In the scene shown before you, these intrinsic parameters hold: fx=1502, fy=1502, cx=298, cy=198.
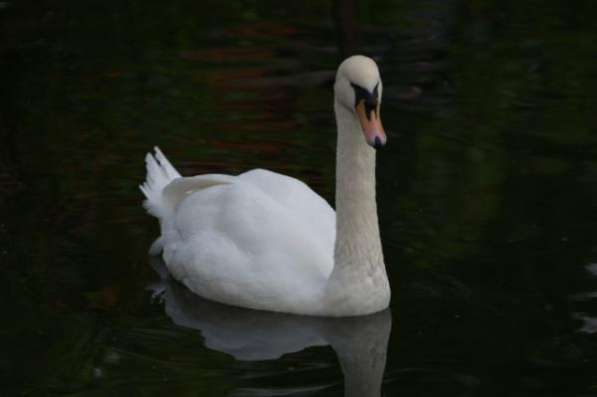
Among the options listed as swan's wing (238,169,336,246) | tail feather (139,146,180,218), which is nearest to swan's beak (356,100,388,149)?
swan's wing (238,169,336,246)

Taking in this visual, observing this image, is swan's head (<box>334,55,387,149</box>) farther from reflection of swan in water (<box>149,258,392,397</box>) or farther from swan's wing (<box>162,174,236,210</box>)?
swan's wing (<box>162,174,236,210</box>)

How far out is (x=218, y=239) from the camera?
27.3ft

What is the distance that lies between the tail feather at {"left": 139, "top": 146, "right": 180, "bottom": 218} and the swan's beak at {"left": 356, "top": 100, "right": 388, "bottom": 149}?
204 cm

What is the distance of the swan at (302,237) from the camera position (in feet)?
25.2

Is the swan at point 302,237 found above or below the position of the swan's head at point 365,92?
below

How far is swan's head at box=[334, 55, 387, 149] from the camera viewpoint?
7.40 meters

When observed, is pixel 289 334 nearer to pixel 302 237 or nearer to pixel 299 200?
pixel 302 237

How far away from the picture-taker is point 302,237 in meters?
8.13

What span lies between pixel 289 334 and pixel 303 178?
260cm

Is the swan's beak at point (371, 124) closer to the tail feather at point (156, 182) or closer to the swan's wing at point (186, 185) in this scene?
the swan's wing at point (186, 185)

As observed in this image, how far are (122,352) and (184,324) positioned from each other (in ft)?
1.87

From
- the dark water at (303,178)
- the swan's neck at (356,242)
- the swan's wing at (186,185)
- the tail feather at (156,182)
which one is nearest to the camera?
the dark water at (303,178)

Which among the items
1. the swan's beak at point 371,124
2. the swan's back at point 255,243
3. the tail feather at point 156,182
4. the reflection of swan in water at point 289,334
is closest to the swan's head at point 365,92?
the swan's beak at point 371,124

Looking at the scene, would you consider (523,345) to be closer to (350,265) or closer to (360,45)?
(350,265)
